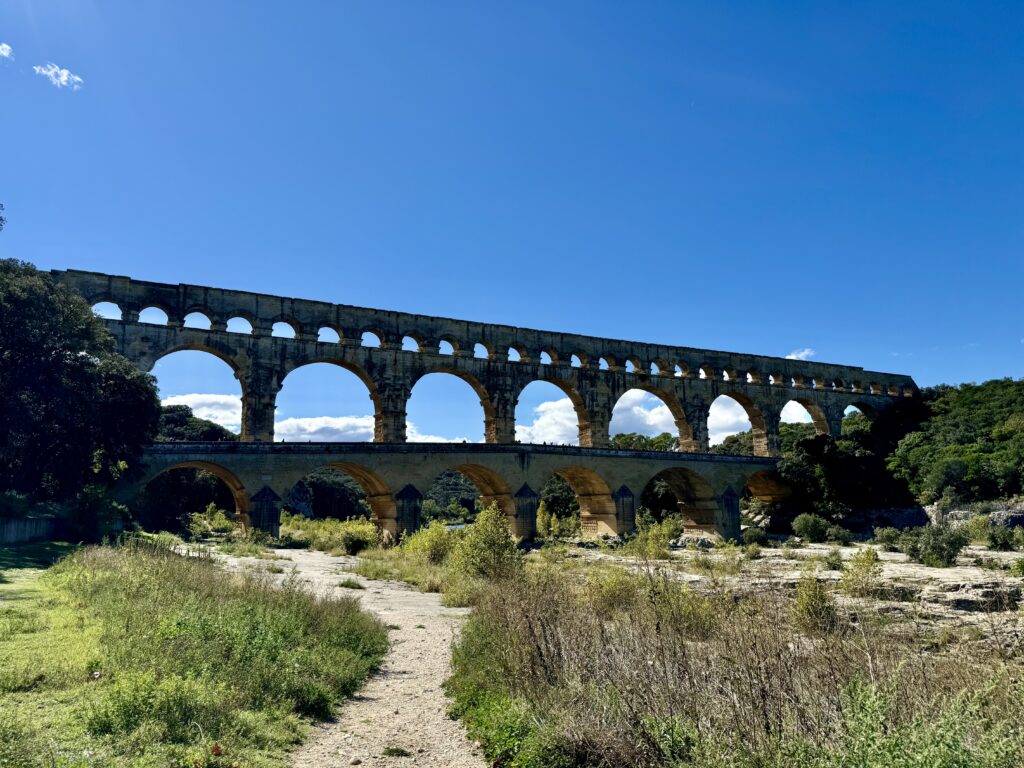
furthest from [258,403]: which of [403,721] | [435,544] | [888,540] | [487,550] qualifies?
[403,721]

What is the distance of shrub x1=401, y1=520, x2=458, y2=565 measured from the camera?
22.0m

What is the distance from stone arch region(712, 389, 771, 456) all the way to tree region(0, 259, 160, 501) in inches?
1301

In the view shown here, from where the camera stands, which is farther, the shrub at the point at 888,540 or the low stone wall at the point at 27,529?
the shrub at the point at 888,540

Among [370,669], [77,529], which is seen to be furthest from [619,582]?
[77,529]

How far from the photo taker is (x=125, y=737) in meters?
4.90

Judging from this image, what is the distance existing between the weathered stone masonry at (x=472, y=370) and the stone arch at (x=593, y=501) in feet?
0.25

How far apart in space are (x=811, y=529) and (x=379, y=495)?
19888mm

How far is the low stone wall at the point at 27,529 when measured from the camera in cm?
1834

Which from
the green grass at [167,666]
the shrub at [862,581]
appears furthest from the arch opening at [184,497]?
the shrub at [862,581]

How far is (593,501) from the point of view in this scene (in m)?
35.9

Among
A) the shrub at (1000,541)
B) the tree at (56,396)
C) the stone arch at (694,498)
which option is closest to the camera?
the tree at (56,396)

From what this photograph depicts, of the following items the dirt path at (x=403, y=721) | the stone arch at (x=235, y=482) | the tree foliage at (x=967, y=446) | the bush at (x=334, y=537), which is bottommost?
the bush at (x=334, y=537)

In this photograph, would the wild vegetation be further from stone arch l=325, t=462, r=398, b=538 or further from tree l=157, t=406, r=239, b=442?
tree l=157, t=406, r=239, b=442

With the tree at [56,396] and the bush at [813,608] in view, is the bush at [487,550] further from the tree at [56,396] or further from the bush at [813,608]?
the tree at [56,396]
